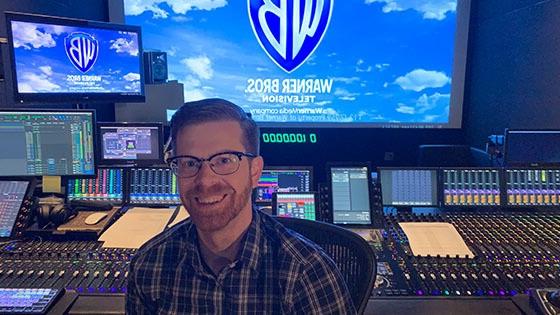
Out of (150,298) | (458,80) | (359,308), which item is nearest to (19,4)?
(150,298)

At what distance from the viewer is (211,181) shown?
89 centimetres

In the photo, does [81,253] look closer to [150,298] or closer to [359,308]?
[150,298]

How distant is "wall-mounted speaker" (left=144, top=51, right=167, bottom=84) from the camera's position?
2.45m

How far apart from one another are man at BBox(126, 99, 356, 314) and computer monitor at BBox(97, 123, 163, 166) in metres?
1.03

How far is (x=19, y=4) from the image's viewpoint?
260 cm

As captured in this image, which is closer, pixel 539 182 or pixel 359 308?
pixel 359 308

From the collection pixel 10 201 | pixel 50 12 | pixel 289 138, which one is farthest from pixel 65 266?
pixel 289 138

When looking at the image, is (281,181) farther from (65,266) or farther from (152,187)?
(65,266)

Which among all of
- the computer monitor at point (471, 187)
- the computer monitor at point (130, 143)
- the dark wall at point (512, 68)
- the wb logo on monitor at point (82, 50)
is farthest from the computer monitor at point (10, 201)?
the dark wall at point (512, 68)

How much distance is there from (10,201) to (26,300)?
70 centimetres

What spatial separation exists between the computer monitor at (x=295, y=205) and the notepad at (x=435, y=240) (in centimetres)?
37

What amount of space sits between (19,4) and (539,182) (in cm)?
294

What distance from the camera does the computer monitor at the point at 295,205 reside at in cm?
181

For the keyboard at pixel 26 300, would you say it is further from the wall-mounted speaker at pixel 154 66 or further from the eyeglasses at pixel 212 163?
the wall-mounted speaker at pixel 154 66
